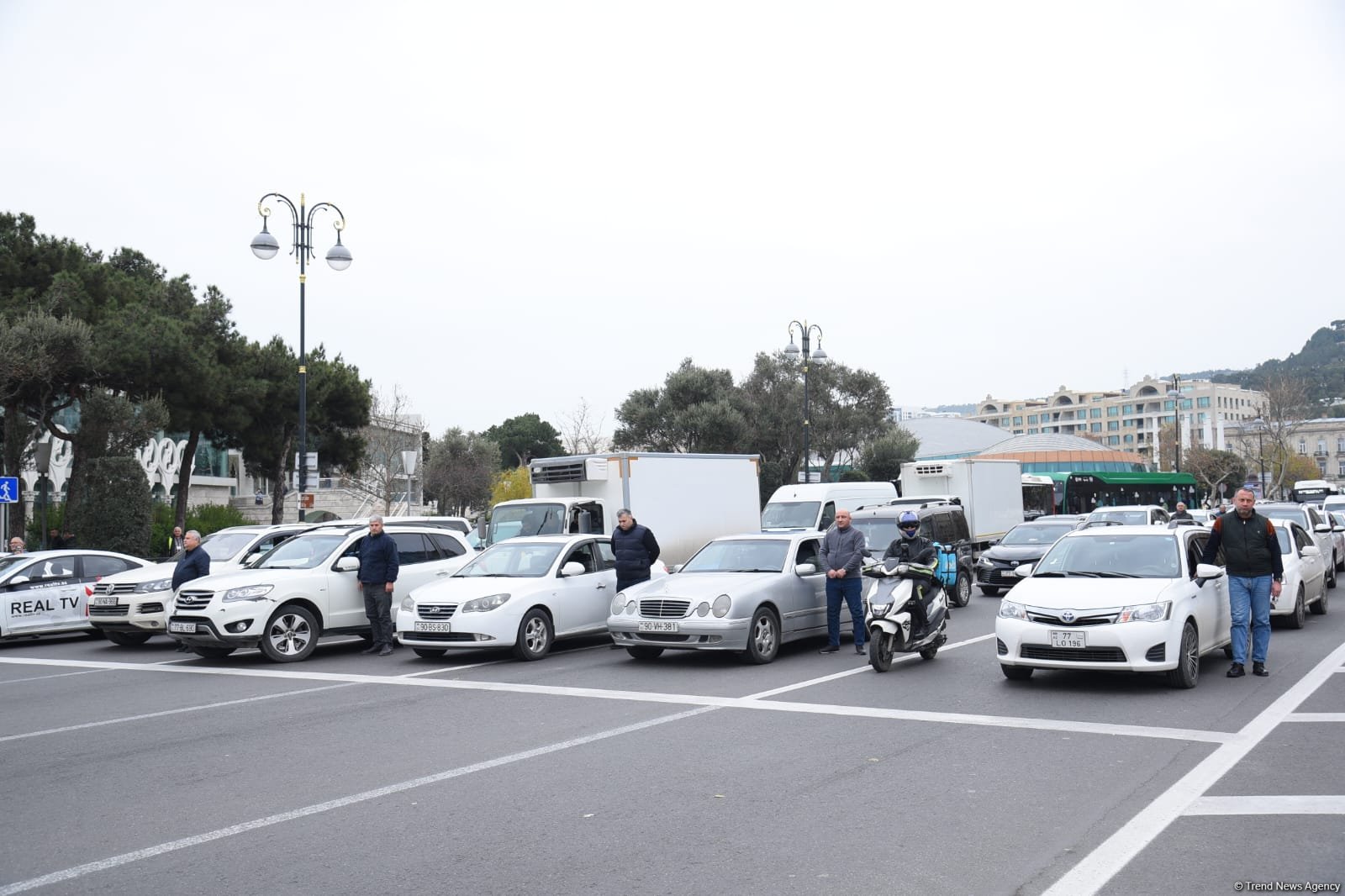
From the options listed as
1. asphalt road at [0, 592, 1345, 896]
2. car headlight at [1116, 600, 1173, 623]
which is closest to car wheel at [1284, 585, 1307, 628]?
asphalt road at [0, 592, 1345, 896]

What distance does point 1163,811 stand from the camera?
6.31 metres

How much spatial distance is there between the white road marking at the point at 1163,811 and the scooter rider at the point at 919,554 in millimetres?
3735

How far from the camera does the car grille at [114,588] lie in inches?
648

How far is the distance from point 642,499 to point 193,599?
→ 9751 mm

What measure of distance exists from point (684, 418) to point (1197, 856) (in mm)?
49300

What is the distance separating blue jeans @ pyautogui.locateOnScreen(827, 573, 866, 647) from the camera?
13.7 meters

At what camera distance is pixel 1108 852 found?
5578mm

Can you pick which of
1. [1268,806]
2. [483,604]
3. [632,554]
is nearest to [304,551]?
[483,604]

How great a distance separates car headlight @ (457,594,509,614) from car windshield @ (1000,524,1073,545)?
13.3 meters

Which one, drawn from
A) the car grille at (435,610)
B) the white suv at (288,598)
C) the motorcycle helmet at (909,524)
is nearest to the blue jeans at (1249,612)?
the motorcycle helmet at (909,524)

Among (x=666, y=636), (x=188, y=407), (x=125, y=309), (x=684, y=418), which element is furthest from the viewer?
(x=684, y=418)

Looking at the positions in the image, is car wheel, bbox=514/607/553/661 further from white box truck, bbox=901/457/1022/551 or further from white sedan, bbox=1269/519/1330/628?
white box truck, bbox=901/457/1022/551

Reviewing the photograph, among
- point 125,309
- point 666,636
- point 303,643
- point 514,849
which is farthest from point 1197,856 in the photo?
point 125,309

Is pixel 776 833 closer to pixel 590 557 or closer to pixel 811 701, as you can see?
pixel 811 701
